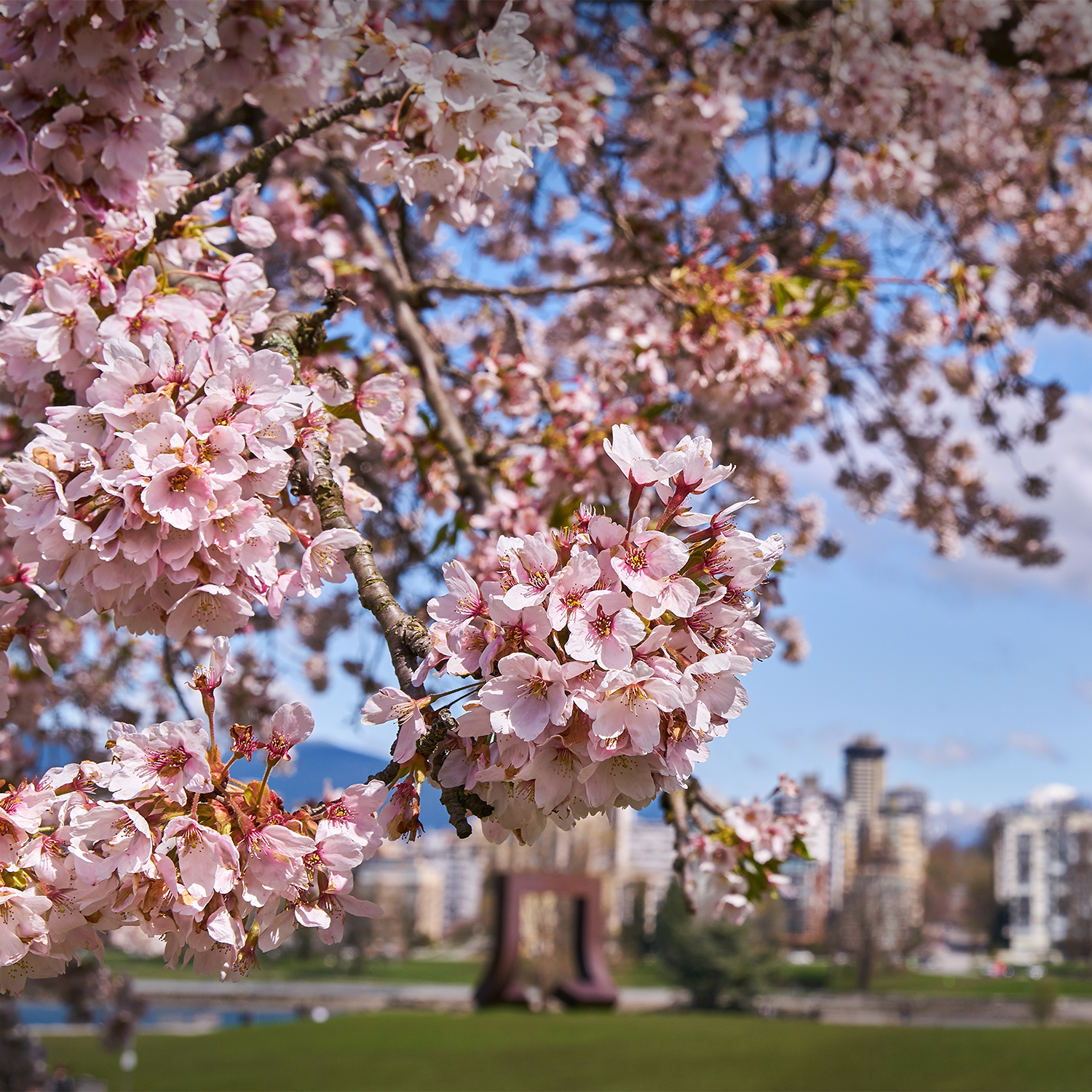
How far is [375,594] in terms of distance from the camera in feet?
3.87

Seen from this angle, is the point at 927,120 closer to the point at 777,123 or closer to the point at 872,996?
the point at 777,123

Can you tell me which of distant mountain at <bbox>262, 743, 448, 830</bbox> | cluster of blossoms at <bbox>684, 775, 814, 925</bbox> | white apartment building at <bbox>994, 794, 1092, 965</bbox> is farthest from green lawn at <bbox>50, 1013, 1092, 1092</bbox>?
white apartment building at <bbox>994, 794, 1092, 965</bbox>

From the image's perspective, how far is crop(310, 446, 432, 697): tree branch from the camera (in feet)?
3.57

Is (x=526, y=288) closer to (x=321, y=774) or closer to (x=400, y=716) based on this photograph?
(x=400, y=716)

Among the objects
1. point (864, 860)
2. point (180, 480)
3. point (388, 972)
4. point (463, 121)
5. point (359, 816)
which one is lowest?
point (388, 972)

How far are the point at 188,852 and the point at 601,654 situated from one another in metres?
0.47

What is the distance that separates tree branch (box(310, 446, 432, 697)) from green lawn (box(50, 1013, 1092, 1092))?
1446cm

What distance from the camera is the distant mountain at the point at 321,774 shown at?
1.16m

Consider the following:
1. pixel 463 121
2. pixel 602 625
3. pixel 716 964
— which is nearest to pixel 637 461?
pixel 602 625

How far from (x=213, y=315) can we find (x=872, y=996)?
42672 millimetres

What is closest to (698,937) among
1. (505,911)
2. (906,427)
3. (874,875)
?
(505,911)

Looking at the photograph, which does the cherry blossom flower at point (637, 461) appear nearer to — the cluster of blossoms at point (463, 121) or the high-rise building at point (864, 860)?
the cluster of blossoms at point (463, 121)

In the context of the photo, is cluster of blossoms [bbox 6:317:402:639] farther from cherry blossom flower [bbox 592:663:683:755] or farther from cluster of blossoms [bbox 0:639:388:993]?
cherry blossom flower [bbox 592:663:683:755]

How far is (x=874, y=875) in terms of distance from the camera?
44656mm
